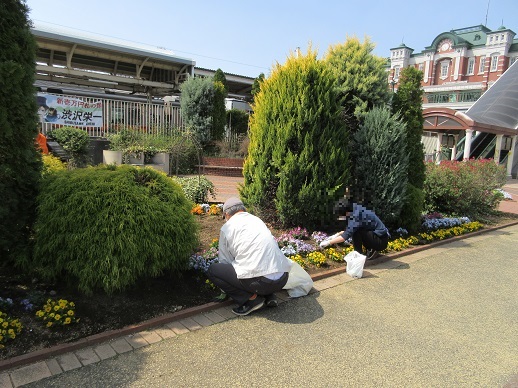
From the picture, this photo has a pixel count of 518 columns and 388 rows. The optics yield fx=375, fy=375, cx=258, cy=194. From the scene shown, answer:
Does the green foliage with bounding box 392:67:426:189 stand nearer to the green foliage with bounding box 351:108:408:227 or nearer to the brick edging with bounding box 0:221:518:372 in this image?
the green foliage with bounding box 351:108:408:227

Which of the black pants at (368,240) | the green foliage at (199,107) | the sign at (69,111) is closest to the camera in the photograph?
the black pants at (368,240)

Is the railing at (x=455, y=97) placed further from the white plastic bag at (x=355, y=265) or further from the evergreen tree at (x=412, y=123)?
the white plastic bag at (x=355, y=265)

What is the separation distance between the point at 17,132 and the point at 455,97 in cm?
5341

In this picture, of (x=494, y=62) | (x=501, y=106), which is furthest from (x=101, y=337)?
(x=494, y=62)

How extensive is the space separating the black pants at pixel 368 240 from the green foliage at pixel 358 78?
7.48ft

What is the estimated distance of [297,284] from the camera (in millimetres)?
4293

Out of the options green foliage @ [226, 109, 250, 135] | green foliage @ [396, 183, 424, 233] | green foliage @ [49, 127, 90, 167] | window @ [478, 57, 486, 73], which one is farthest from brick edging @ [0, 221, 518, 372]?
window @ [478, 57, 486, 73]

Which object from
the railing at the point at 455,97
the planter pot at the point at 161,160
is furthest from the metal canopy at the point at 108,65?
the railing at the point at 455,97

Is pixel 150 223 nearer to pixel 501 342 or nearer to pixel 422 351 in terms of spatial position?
pixel 422 351

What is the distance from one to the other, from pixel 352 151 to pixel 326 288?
3042mm

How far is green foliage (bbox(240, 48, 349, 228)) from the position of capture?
19.7ft

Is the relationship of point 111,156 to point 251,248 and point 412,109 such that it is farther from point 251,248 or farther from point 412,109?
point 251,248

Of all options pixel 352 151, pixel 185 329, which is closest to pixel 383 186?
pixel 352 151

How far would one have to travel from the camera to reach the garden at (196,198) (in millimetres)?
3455
